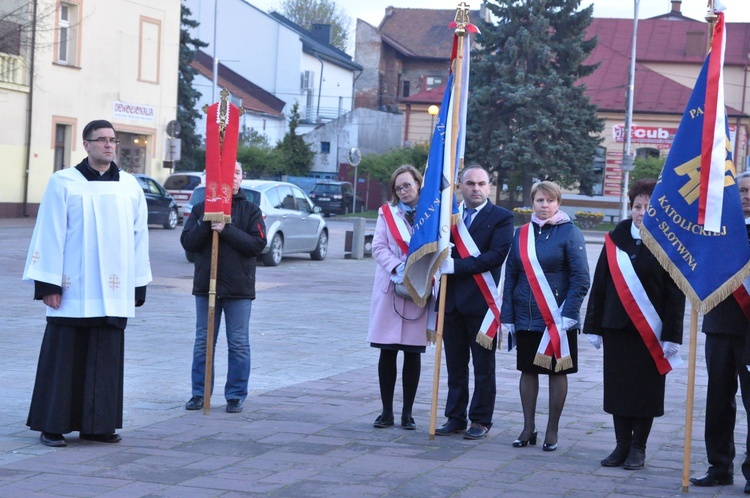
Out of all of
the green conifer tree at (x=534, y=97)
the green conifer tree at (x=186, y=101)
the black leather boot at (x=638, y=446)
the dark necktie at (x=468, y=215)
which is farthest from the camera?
the green conifer tree at (x=186, y=101)

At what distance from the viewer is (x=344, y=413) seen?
8.34 m

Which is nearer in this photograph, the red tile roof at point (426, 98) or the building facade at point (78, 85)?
the building facade at point (78, 85)

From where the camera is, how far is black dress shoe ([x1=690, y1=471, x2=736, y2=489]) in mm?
6340

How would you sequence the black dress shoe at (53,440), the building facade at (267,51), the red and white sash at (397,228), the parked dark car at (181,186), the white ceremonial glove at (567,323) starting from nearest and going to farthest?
the black dress shoe at (53,440)
the white ceremonial glove at (567,323)
the red and white sash at (397,228)
the parked dark car at (181,186)
the building facade at (267,51)

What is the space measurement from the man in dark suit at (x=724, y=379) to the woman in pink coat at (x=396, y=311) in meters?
2.14

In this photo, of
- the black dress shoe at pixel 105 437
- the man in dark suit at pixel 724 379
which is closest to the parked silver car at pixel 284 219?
the black dress shoe at pixel 105 437

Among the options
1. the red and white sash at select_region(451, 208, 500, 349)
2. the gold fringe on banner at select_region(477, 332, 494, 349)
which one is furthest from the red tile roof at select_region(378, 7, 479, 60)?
the gold fringe on banner at select_region(477, 332, 494, 349)

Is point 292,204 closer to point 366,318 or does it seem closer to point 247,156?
point 366,318

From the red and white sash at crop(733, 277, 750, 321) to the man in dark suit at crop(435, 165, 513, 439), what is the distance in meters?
1.77

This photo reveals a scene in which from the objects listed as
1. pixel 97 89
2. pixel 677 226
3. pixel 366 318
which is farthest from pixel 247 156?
pixel 677 226

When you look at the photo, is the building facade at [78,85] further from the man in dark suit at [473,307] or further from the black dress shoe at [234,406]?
the man in dark suit at [473,307]

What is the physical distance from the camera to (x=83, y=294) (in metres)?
7.02

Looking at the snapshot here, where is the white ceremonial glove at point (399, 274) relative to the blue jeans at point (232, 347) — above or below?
above

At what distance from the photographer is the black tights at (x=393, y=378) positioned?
7.88m
